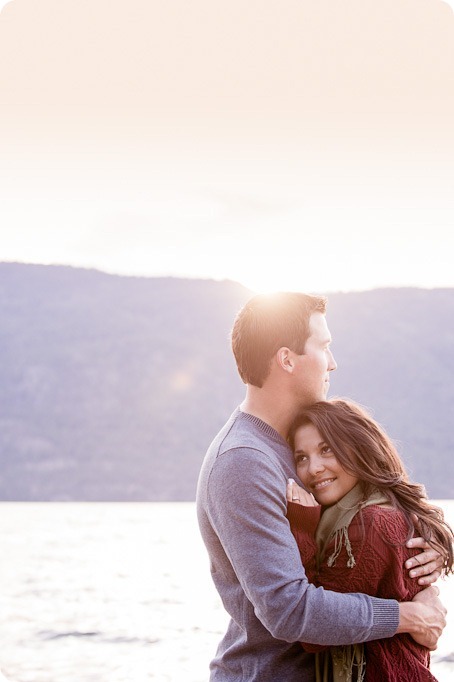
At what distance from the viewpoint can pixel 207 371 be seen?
4925 cm

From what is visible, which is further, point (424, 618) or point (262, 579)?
point (424, 618)

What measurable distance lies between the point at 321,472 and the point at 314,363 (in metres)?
0.26

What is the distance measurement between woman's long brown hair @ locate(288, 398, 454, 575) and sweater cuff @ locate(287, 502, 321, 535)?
0.61 feet

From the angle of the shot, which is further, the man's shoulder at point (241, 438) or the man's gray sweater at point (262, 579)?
the man's shoulder at point (241, 438)

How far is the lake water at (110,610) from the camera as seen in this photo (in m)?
10.9

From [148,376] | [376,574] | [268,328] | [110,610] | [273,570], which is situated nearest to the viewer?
[273,570]

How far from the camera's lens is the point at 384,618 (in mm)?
1858

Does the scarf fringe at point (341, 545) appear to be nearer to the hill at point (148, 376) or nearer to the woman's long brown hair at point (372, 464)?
the woman's long brown hair at point (372, 464)

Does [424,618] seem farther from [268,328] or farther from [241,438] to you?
[268,328]

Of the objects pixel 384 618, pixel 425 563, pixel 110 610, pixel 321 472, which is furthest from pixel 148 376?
pixel 384 618

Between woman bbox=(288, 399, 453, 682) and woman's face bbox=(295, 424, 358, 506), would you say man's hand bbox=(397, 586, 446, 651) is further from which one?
woman's face bbox=(295, 424, 358, 506)

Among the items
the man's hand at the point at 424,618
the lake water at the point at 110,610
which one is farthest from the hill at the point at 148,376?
the man's hand at the point at 424,618

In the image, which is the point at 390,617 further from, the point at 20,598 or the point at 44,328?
the point at 44,328

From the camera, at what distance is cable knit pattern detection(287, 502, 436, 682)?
1.92 m
